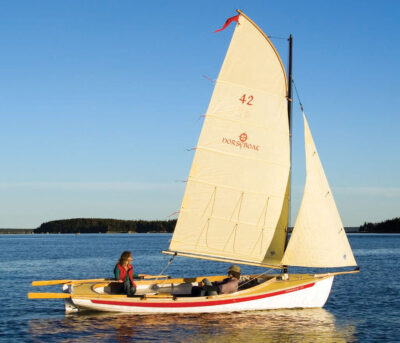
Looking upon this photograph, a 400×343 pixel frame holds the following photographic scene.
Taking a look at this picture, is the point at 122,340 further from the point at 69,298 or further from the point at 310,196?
the point at 310,196

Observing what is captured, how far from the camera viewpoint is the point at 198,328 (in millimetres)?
20609

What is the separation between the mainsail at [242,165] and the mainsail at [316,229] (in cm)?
87

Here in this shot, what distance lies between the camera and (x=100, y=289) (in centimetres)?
2277

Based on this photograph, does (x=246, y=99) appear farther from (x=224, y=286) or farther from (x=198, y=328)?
(x=198, y=328)

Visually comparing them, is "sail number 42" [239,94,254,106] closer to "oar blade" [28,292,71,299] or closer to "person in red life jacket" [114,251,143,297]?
"person in red life jacket" [114,251,143,297]

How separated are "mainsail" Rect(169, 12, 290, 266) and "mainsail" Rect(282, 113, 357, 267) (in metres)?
0.87

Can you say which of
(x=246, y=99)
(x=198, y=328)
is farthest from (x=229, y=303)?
(x=246, y=99)

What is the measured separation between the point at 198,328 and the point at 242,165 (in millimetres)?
7178

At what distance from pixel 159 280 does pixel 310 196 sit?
7868mm

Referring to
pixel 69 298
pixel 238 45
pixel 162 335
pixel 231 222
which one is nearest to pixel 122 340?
pixel 162 335

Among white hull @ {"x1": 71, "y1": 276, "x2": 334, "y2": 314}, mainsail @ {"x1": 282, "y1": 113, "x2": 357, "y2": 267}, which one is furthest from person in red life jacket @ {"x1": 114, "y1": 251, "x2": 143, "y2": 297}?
mainsail @ {"x1": 282, "y1": 113, "x2": 357, "y2": 267}

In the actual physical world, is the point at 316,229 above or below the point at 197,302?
above

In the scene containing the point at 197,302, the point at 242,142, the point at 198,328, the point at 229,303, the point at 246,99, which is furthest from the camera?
the point at 242,142

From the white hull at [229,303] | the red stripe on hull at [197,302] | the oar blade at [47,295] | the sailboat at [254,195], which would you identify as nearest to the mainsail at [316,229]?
the sailboat at [254,195]
